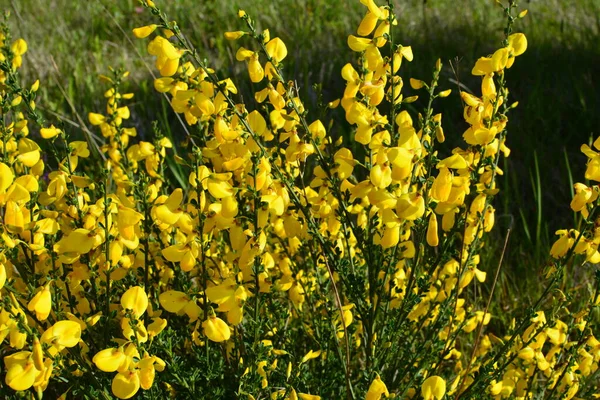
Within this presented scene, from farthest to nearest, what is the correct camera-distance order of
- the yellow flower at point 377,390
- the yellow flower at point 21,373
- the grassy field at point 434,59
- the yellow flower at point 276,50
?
the grassy field at point 434,59, the yellow flower at point 276,50, the yellow flower at point 377,390, the yellow flower at point 21,373

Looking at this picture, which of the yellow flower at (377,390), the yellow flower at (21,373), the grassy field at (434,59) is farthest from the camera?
the grassy field at (434,59)

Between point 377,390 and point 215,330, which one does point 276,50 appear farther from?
point 377,390

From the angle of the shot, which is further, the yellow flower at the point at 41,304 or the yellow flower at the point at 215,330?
the yellow flower at the point at 215,330

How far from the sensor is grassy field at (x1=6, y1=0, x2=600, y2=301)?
332cm

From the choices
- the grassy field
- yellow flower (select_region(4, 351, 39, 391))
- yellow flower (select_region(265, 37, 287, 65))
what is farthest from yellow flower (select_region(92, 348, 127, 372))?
the grassy field

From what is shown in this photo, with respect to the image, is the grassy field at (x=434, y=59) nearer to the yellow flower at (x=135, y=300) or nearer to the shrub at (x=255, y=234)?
the shrub at (x=255, y=234)

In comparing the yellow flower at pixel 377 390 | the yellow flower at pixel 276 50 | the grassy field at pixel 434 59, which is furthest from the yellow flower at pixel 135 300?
the grassy field at pixel 434 59

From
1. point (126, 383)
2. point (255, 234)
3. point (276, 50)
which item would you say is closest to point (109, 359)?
point (126, 383)

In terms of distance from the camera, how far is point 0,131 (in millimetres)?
1654

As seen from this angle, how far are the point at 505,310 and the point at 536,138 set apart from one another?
126cm

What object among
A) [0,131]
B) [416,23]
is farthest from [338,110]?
[0,131]

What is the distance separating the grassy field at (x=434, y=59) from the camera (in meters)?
3.32

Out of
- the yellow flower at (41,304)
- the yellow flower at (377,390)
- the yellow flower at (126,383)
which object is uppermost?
the yellow flower at (41,304)

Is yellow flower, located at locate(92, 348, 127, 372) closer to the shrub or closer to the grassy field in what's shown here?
the shrub
